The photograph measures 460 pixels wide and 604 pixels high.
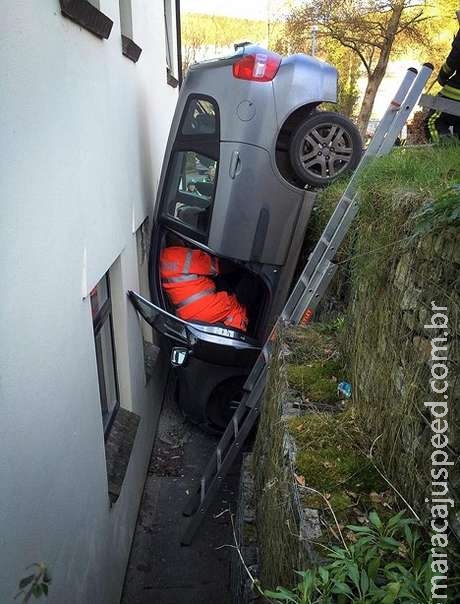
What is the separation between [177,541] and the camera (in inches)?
170

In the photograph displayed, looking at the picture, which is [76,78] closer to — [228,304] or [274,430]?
[274,430]

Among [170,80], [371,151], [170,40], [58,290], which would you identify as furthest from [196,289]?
[170,40]

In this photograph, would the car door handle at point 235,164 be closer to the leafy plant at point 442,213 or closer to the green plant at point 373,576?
the leafy plant at point 442,213

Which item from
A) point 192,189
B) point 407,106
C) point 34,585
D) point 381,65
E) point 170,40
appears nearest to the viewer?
point 34,585

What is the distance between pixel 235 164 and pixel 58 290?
8.87 feet

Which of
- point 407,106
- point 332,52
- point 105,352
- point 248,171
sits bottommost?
point 105,352

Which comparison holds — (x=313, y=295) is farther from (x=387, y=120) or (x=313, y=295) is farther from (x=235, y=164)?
(x=235, y=164)

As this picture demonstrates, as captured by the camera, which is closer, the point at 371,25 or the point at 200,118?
the point at 200,118

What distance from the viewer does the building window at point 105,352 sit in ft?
11.6

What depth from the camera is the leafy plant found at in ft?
5.32

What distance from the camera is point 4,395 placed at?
180cm

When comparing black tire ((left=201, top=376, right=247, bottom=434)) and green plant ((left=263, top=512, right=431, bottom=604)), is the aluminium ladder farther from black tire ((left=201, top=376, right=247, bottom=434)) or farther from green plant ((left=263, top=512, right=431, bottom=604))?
green plant ((left=263, top=512, right=431, bottom=604))

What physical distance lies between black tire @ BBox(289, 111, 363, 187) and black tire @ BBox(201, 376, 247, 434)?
81.2 inches

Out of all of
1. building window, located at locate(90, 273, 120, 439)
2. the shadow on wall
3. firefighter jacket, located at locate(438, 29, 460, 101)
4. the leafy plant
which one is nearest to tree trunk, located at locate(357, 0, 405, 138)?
the shadow on wall
